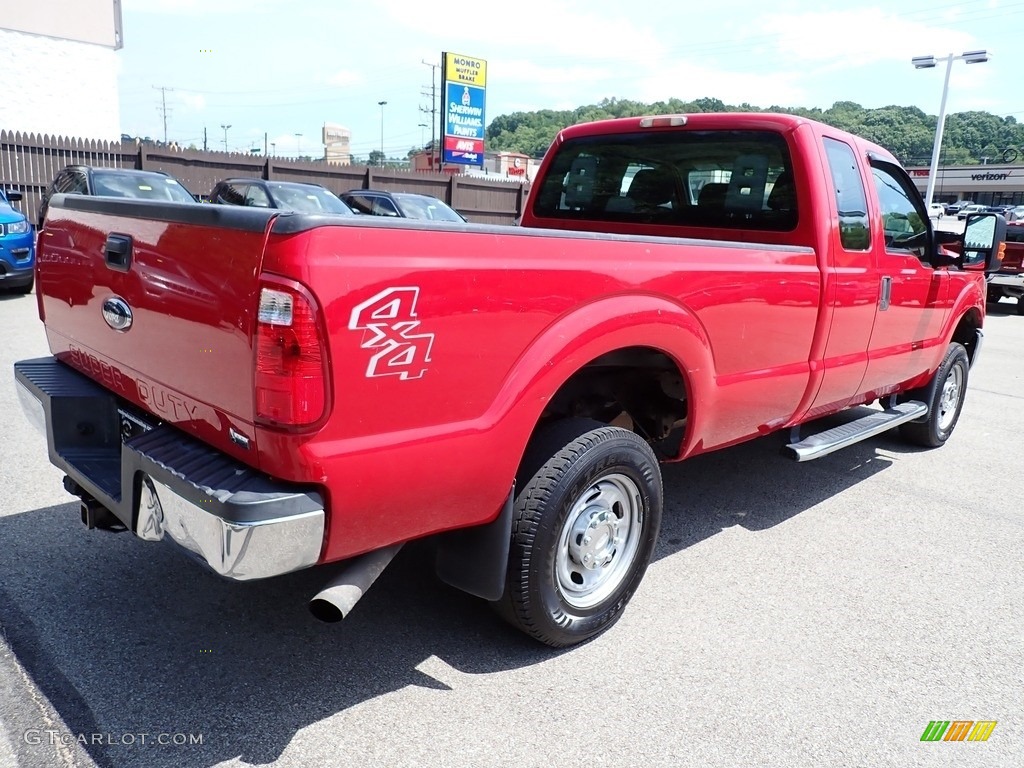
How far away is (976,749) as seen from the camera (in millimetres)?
2582

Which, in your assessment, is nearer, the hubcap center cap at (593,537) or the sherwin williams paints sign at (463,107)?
the hubcap center cap at (593,537)

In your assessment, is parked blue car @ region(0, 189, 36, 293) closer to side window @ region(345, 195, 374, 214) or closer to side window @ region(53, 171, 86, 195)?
side window @ region(53, 171, 86, 195)

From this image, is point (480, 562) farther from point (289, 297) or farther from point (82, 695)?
point (82, 695)

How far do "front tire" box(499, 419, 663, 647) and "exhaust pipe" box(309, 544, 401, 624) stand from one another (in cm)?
49

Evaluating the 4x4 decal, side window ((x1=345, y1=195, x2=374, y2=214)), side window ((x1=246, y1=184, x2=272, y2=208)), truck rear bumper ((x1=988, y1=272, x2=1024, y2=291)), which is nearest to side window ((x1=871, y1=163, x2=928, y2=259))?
the 4x4 decal

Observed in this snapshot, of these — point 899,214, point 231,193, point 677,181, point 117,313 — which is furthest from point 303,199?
point 117,313

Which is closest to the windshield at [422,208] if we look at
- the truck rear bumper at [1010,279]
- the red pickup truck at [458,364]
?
the truck rear bumper at [1010,279]

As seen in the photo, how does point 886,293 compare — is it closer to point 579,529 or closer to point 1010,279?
point 579,529

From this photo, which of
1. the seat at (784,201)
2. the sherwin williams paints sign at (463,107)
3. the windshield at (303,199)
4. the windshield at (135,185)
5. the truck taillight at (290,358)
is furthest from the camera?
the sherwin williams paints sign at (463,107)

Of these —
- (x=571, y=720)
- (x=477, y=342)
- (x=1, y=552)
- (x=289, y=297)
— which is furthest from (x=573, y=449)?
(x=1, y=552)

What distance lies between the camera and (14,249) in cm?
1007

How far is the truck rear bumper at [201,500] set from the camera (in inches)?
81.5

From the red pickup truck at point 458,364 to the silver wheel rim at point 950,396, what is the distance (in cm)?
193

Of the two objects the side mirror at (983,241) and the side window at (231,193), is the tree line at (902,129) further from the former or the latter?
the side mirror at (983,241)
